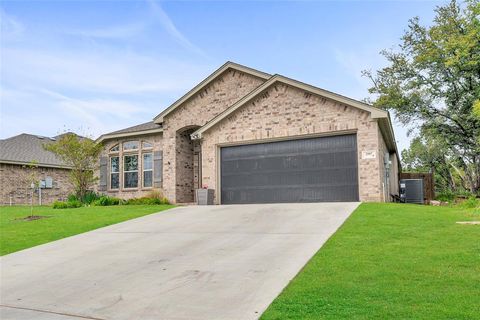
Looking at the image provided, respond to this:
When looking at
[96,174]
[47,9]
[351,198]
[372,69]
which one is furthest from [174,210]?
[372,69]

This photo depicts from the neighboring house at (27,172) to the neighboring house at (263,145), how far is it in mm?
9410

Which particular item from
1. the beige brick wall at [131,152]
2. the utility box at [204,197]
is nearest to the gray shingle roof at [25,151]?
the beige brick wall at [131,152]

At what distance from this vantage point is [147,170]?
23.8 metres

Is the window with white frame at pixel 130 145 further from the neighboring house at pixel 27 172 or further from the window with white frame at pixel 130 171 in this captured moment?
the neighboring house at pixel 27 172

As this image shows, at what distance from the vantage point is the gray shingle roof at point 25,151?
94.0ft

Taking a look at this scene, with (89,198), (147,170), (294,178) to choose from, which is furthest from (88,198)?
(294,178)

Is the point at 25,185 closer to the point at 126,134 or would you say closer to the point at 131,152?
the point at 131,152

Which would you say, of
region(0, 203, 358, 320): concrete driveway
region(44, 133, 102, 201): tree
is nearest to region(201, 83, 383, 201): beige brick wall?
region(0, 203, 358, 320): concrete driveway

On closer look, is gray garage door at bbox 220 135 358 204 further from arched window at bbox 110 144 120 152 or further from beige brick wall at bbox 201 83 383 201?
arched window at bbox 110 144 120 152

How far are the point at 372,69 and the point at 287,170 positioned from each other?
18.4 metres

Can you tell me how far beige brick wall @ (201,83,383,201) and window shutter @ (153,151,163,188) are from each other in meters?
3.90

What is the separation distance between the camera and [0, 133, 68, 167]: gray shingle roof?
28.6 metres

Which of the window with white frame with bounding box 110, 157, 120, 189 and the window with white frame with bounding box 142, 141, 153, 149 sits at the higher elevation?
the window with white frame with bounding box 142, 141, 153, 149

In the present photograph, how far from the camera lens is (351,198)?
1672 centimetres
